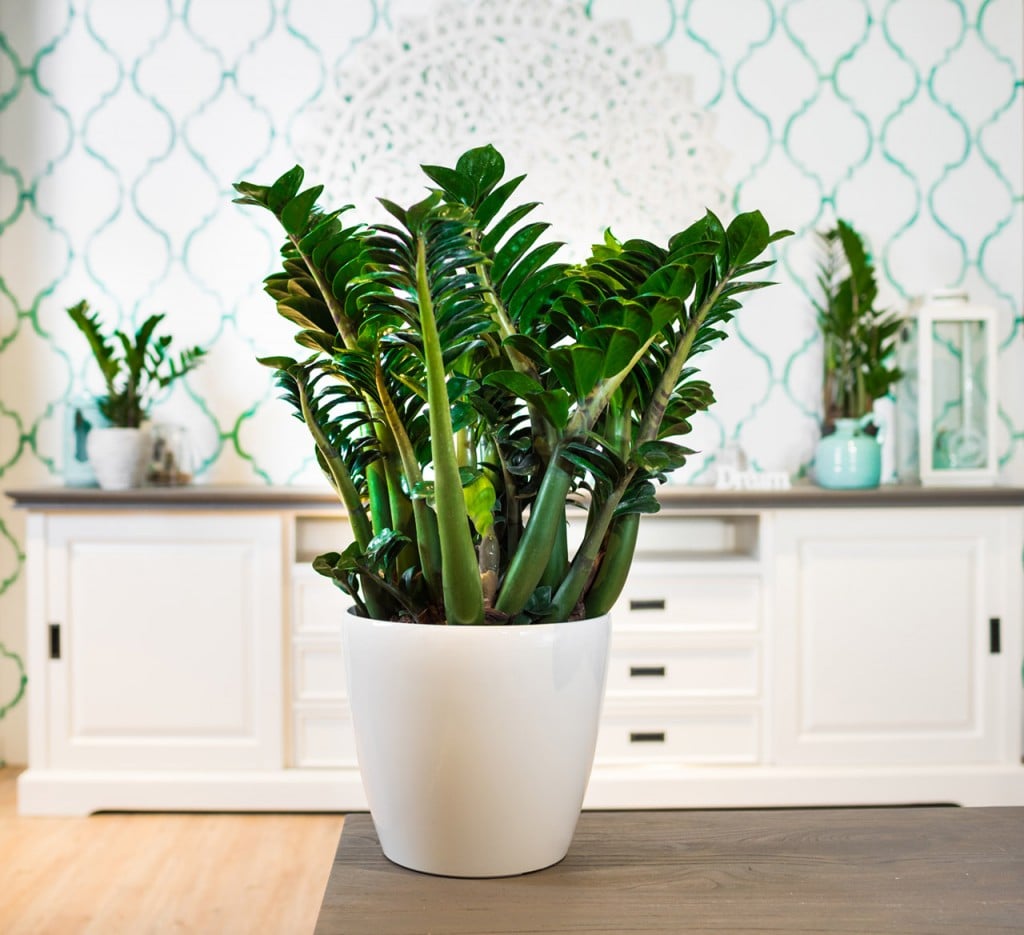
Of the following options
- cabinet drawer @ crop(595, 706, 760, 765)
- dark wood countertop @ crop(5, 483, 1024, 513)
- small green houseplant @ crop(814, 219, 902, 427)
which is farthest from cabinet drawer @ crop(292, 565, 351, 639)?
small green houseplant @ crop(814, 219, 902, 427)

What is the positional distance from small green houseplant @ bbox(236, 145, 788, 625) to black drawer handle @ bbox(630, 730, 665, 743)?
7.05ft

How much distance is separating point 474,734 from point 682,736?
2.24m

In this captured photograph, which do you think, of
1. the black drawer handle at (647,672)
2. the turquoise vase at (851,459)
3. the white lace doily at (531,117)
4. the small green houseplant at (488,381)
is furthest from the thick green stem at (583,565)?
the white lace doily at (531,117)

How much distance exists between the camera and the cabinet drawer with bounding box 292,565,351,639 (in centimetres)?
264

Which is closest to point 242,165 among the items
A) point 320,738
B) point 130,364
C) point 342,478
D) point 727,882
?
point 130,364

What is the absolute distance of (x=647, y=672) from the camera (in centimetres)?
265

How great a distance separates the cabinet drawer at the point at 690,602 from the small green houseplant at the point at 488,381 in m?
2.05

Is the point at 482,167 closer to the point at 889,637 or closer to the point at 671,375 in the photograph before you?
the point at 671,375

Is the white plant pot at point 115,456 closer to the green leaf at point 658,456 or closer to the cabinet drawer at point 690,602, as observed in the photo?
the cabinet drawer at point 690,602

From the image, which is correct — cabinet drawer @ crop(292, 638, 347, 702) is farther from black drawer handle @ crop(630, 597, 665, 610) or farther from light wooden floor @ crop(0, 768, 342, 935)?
black drawer handle @ crop(630, 597, 665, 610)

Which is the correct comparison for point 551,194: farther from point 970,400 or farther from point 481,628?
point 481,628

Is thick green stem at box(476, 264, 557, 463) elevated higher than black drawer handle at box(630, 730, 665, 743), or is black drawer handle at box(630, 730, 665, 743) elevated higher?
thick green stem at box(476, 264, 557, 463)

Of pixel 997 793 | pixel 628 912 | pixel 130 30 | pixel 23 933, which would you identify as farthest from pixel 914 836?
pixel 130 30

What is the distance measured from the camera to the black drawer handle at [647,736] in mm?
2650
